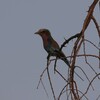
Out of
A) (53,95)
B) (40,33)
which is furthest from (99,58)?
(40,33)

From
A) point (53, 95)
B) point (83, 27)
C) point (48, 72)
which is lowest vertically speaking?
point (53, 95)

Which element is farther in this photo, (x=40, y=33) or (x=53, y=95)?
(x=40, y=33)

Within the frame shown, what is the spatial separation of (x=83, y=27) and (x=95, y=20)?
0.44 feet

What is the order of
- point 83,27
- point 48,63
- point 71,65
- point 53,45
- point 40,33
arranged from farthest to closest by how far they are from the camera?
point 53,45, point 40,33, point 48,63, point 83,27, point 71,65

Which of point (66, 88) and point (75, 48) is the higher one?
point (75, 48)

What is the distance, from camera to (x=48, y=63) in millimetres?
1959

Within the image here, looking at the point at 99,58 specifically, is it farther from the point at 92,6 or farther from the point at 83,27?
the point at 92,6

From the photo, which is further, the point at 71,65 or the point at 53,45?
the point at 53,45

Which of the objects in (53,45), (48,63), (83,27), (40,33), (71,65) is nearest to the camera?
(71,65)

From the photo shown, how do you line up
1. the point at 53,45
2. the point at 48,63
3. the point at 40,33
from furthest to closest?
the point at 53,45
the point at 40,33
the point at 48,63

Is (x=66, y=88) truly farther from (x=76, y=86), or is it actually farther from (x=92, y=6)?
(x=92, y=6)

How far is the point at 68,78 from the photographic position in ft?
5.73

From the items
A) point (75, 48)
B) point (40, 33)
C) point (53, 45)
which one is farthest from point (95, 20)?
point (53, 45)

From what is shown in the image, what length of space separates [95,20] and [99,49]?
0.61 feet
